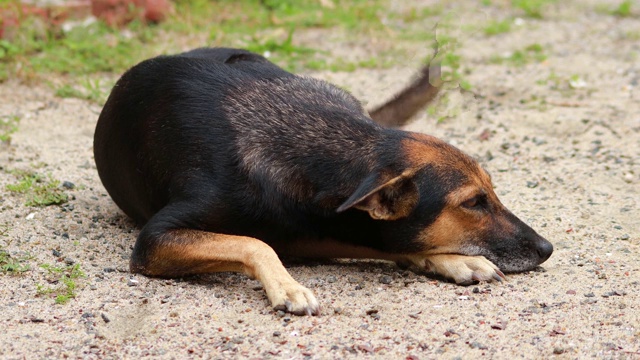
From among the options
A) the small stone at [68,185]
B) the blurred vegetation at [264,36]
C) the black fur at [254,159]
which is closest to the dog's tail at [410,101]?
the black fur at [254,159]

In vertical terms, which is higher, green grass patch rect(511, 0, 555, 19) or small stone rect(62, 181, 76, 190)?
green grass patch rect(511, 0, 555, 19)

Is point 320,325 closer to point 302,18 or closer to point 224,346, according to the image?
point 224,346

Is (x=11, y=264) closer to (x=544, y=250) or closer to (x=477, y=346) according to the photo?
(x=477, y=346)

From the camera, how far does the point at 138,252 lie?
5.51 metres

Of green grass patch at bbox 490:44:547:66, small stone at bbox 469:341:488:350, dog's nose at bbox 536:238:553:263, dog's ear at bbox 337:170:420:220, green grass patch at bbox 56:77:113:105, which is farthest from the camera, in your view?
green grass patch at bbox 490:44:547:66

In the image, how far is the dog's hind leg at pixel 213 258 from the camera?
198 inches

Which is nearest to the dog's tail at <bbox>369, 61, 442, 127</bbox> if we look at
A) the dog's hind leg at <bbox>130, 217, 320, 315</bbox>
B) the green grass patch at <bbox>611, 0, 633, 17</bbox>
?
the dog's hind leg at <bbox>130, 217, 320, 315</bbox>

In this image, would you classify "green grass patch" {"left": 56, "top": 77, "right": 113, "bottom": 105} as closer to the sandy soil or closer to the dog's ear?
the sandy soil

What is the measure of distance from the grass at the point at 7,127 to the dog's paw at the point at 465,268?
3943 millimetres

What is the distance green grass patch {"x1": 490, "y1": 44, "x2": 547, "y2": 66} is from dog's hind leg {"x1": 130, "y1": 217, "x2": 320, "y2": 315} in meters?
5.82

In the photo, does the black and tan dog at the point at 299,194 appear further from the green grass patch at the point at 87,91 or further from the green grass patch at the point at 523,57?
the green grass patch at the point at 523,57

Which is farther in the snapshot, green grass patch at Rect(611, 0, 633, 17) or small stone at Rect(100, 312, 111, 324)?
green grass patch at Rect(611, 0, 633, 17)

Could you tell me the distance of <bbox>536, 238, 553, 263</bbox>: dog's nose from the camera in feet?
18.4

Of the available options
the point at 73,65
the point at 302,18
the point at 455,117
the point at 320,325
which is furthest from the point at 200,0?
the point at 320,325
